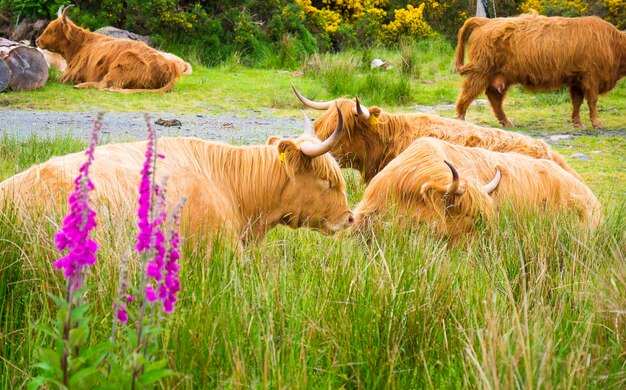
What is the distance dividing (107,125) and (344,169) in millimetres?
3051

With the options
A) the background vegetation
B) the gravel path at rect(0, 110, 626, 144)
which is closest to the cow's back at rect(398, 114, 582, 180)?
the gravel path at rect(0, 110, 626, 144)

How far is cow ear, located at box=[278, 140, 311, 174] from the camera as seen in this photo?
3.89 meters

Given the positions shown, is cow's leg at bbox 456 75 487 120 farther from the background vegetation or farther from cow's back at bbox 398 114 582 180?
the background vegetation

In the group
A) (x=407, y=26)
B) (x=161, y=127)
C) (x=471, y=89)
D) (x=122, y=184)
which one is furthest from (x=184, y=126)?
(x=407, y=26)

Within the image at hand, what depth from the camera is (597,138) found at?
8445 millimetres

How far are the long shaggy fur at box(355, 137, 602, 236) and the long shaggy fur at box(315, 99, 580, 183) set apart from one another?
68 centimetres

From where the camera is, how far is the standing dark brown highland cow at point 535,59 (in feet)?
31.1

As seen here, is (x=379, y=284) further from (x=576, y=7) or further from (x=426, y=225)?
(x=576, y=7)

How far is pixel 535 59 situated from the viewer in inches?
371

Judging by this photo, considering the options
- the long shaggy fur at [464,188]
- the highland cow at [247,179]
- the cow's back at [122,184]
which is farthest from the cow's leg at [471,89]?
the cow's back at [122,184]

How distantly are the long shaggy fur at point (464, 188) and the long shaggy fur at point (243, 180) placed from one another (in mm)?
272

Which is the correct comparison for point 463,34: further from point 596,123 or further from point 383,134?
point 383,134

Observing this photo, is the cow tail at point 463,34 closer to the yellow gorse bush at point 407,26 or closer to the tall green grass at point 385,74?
the tall green grass at point 385,74

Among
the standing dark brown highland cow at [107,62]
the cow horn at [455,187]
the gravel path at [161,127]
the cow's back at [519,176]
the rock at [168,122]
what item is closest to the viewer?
the cow horn at [455,187]
